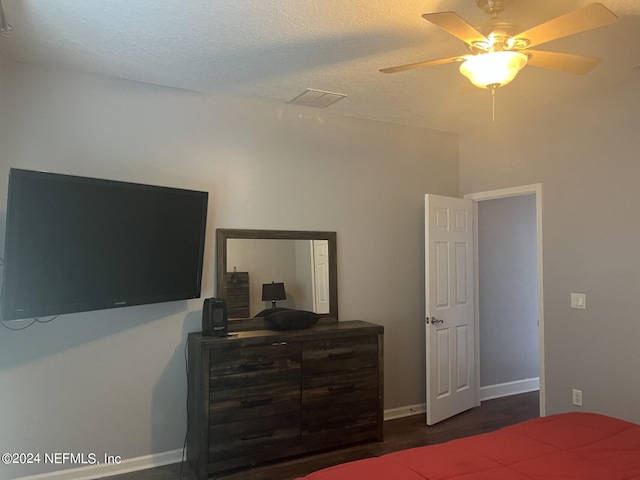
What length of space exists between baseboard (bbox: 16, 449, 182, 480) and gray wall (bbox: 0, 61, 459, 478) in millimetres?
48

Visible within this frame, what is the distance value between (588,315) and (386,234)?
1740 millimetres

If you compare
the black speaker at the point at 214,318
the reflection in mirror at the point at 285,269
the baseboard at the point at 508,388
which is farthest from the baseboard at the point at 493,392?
the black speaker at the point at 214,318

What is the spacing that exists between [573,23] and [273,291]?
2707 millimetres

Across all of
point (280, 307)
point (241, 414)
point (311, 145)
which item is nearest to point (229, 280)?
point (280, 307)

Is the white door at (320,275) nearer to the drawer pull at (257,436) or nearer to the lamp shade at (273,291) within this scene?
the lamp shade at (273,291)

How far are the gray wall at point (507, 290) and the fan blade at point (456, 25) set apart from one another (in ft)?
10.4

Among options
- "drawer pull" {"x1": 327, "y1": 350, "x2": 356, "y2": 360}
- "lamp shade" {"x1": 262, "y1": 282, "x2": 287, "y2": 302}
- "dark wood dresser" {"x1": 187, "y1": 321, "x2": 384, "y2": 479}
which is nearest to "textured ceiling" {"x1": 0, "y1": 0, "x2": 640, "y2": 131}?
"lamp shade" {"x1": 262, "y1": 282, "x2": 287, "y2": 302}

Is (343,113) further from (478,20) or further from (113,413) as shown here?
(113,413)

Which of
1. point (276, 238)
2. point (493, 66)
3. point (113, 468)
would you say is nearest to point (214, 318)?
point (276, 238)

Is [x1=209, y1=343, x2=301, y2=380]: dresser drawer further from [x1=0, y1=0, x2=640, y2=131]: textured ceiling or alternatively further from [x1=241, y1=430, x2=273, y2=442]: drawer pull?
[x1=0, y1=0, x2=640, y2=131]: textured ceiling

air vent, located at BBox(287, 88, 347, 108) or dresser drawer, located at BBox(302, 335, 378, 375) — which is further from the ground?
air vent, located at BBox(287, 88, 347, 108)

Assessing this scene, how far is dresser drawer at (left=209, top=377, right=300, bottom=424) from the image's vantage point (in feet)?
10.7

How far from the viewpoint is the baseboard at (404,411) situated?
4420 mm

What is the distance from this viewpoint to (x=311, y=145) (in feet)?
13.6
